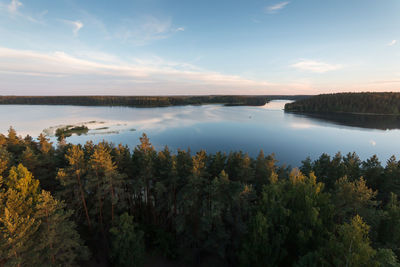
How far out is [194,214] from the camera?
17.8 metres

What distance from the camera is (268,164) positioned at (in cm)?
1995

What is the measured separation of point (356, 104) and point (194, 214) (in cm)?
15101

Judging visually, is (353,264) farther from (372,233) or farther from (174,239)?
(174,239)

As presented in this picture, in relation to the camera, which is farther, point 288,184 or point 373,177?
point 373,177

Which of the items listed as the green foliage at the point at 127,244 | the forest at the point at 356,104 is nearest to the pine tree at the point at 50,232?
the green foliage at the point at 127,244

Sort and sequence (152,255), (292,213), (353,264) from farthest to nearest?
(152,255), (292,213), (353,264)

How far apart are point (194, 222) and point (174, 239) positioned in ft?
13.3

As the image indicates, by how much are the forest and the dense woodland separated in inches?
5166

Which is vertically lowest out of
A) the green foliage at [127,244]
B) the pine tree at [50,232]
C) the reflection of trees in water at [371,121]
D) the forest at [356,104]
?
the green foliage at [127,244]

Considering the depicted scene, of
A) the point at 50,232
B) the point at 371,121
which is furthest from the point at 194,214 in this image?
the point at 371,121

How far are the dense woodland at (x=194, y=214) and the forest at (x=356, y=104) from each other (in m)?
131

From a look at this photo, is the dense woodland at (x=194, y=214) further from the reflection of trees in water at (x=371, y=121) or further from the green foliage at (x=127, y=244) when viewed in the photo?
the reflection of trees in water at (x=371, y=121)

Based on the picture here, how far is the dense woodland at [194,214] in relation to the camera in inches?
388

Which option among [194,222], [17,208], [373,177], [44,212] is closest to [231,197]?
[194,222]
